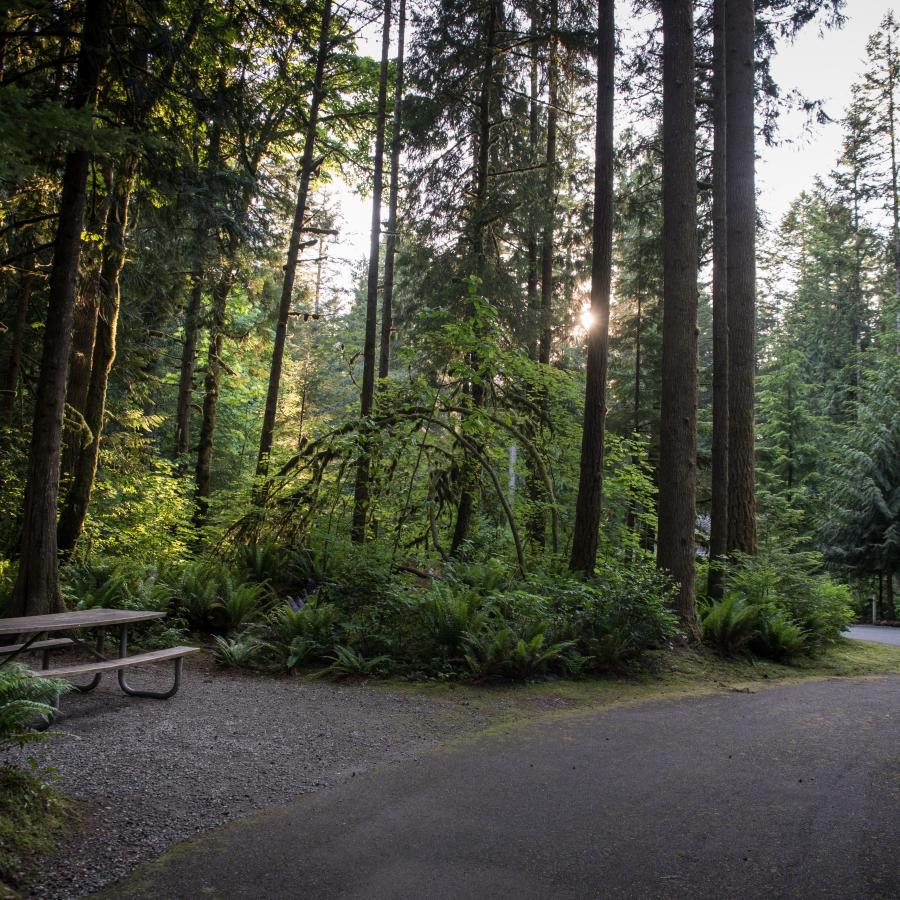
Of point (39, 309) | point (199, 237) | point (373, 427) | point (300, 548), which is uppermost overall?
point (199, 237)

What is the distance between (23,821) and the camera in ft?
11.1

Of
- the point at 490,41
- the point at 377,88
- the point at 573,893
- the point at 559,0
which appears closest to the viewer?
the point at 573,893

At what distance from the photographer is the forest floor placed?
3.61m

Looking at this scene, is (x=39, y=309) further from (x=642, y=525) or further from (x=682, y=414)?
(x=642, y=525)

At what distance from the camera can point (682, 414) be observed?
9695mm

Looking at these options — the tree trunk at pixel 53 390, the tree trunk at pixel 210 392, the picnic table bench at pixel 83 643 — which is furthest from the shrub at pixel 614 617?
the tree trunk at pixel 210 392

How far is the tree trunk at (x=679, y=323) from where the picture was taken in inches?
379

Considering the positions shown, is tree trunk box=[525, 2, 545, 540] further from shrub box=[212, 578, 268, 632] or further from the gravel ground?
the gravel ground

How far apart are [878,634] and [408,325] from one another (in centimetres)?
1412

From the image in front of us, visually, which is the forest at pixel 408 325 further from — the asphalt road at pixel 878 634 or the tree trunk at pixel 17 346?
the asphalt road at pixel 878 634

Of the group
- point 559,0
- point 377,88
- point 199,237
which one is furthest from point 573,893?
point 377,88

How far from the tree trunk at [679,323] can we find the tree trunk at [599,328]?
861mm

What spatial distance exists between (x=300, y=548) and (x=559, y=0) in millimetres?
11772

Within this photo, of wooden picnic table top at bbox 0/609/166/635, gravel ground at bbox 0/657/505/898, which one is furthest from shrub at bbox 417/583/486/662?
wooden picnic table top at bbox 0/609/166/635
